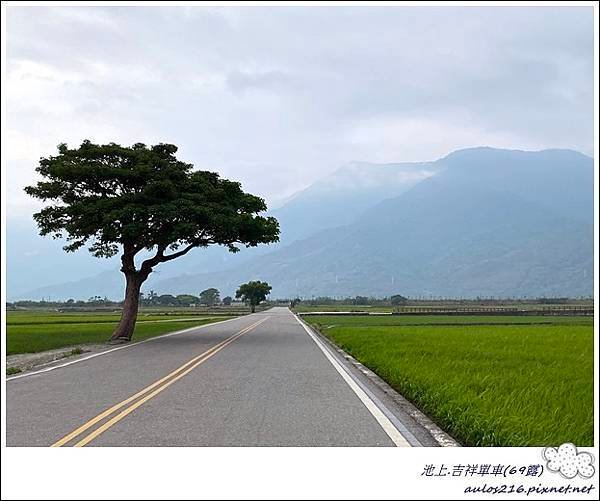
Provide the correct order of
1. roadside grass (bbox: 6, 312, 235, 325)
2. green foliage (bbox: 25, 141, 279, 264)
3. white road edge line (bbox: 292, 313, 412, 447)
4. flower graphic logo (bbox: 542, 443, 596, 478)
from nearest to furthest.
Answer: flower graphic logo (bbox: 542, 443, 596, 478), white road edge line (bbox: 292, 313, 412, 447), green foliage (bbox: 25, 141, 279, 264), roadside grass (bbox: 6, 312, 235, 325)

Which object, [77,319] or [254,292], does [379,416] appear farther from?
[254,292]

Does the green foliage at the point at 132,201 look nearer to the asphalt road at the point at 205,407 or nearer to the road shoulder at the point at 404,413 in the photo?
the asphalt road at the point at 205,407

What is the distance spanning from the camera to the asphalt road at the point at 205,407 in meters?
7.49

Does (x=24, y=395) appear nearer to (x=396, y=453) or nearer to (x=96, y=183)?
(x=396, y=453)

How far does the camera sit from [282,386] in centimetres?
1223

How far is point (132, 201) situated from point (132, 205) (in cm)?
71

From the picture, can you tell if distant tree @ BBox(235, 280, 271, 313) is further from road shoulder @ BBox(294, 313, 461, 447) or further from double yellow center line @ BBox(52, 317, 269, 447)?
road shoulder @ BBox(294, 313, 461, 447)

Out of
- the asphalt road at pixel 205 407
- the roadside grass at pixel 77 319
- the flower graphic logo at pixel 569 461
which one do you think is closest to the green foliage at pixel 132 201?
the asphalt road at pixel 205 407

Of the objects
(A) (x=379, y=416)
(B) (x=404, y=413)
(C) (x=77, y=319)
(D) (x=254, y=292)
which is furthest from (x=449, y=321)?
(D) (x=254, y=292)

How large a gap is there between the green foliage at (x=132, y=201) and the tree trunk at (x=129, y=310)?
4.19ft

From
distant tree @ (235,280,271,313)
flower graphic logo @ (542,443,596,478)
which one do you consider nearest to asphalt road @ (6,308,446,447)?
flower graphic logo @ (542,443,596,478)

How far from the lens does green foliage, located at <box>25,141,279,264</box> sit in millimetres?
26109

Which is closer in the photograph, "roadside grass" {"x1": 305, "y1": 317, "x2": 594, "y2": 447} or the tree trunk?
"roadside grass" {"x1": 305, "y1": 317, "x2": 594, "y2": 447}

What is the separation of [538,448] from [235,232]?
2271 cm
